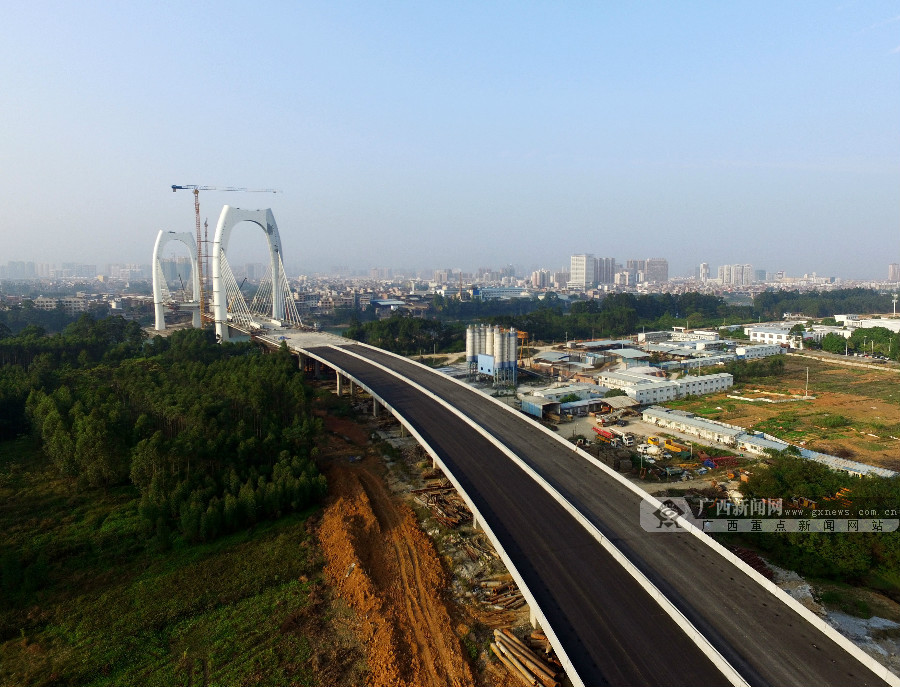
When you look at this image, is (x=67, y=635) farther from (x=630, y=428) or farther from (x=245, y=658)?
(x=630, y=428)

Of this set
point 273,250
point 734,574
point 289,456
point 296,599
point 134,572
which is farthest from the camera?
point 273,250

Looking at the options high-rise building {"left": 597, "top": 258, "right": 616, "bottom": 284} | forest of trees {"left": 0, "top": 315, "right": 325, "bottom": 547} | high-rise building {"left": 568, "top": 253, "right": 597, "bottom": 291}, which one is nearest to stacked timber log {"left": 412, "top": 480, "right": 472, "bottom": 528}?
forest of trees {"left": 0, "top": 315, "right": 325, "bottom": 547}

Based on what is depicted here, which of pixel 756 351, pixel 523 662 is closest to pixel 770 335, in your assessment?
pixel 756 351

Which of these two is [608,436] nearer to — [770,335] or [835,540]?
[835,540]

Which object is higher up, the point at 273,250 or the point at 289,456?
the point at 273,250

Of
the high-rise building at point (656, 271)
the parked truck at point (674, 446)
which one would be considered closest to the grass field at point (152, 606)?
the parked truck at point (674, 446)

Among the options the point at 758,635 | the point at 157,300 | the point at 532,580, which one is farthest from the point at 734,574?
the point at 157,300

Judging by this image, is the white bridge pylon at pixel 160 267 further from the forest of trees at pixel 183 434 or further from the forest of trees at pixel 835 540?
the forest of trees at pixel 835 540
